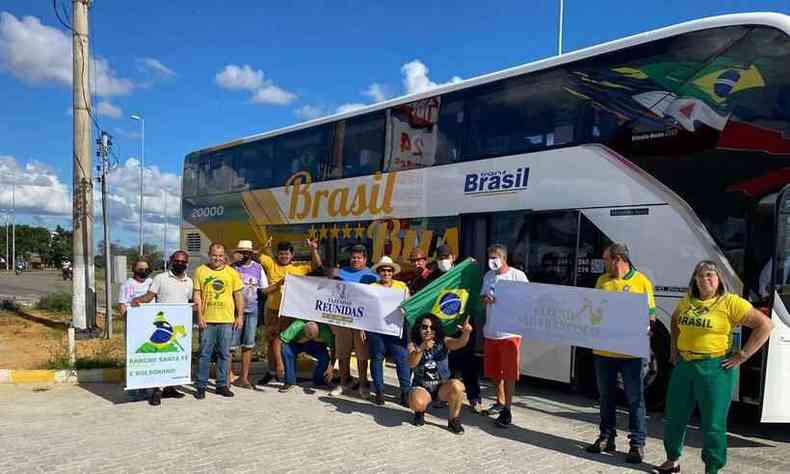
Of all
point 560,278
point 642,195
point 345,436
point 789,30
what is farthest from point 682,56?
point 345,436

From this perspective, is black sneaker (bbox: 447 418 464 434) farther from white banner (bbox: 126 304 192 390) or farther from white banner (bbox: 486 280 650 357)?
Answer: white banner (bbox: 126 304 192 390)

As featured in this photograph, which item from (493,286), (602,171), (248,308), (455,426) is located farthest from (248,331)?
(602,171)

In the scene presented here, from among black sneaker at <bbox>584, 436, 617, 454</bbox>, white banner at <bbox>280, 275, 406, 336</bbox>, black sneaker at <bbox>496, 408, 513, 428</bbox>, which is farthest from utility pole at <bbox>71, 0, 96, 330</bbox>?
black sneaker at <bbox>584, 436, 617, 454</bbox>

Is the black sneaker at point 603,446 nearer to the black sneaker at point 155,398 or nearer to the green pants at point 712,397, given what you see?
the green pants at point 712,397

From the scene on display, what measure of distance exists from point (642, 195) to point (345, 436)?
407 cm

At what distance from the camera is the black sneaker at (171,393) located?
7301 mm

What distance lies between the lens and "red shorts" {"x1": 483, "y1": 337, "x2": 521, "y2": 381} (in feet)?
20.9

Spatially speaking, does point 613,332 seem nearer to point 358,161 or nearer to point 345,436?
point 345,436

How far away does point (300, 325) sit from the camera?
7.82 meters

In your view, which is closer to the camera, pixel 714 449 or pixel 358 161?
pixel 714 449

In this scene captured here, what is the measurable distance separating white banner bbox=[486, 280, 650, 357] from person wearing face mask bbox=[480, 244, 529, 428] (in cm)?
8

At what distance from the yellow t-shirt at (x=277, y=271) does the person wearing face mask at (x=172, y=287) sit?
3.92 ft

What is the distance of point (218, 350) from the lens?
736 centimetres

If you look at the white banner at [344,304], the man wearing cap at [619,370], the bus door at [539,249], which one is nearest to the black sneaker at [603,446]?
the man wearing cap at [619,370]
